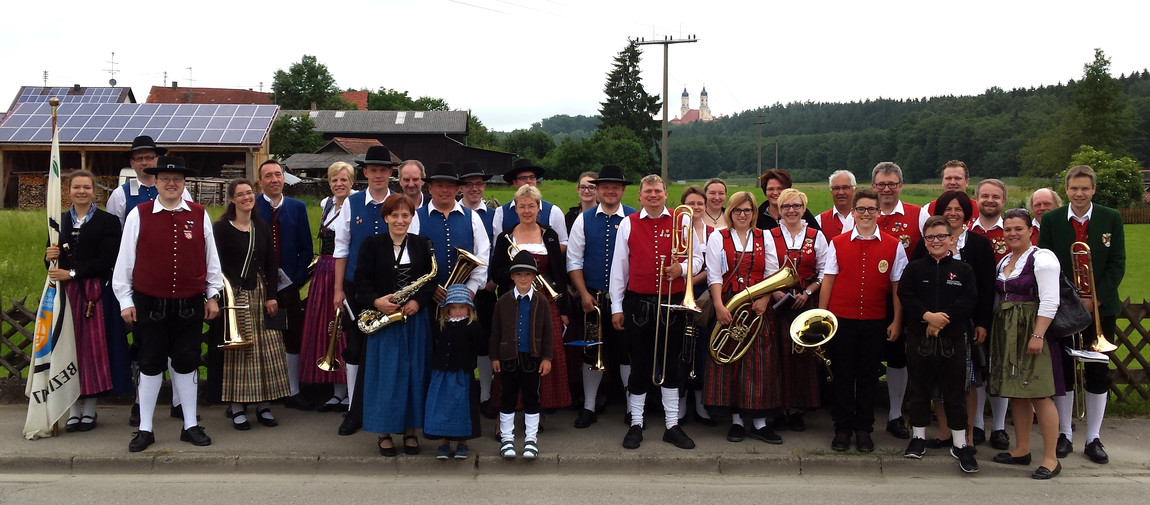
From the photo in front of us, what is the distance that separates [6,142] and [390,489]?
80.3 feet

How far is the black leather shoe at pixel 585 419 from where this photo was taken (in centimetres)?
675

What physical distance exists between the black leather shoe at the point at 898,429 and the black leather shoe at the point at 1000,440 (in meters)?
0.62

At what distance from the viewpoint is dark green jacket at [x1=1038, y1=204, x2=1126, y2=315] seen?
617 centimetres

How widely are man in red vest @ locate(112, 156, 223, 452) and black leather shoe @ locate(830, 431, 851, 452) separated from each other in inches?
190

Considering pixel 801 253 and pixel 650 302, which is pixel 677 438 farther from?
pixel 801 253

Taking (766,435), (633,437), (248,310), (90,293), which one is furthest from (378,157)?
(766,435)

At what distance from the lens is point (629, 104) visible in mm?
72875

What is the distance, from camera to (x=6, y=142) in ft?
77.6

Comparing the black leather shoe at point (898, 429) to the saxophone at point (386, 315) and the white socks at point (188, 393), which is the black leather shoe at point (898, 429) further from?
the white socks at point (188, 393)

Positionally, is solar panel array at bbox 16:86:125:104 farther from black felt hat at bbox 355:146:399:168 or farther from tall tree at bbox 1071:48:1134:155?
tall tree at bbox 1071:48:1134:155

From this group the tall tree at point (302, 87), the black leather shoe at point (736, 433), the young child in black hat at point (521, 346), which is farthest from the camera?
the tall tree at point (302, 87)

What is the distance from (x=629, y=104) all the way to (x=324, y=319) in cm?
6778

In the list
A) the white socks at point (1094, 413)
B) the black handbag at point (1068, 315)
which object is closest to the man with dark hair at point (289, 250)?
the black handbag at point (1068, 315)

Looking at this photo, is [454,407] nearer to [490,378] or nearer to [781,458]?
[490,378]
